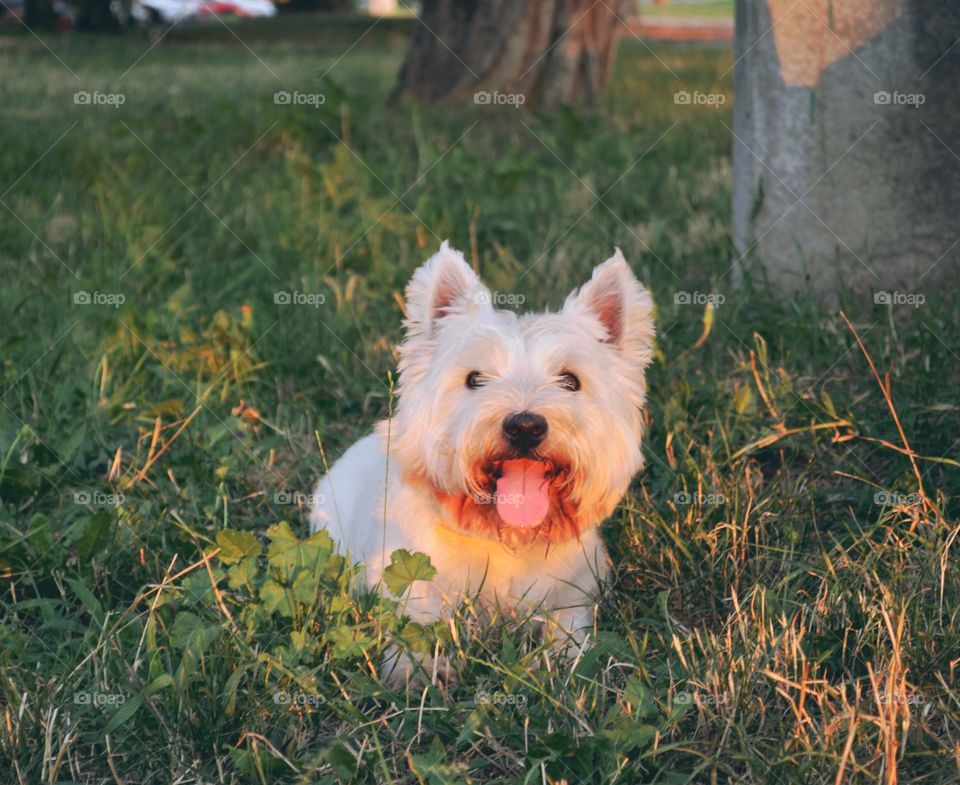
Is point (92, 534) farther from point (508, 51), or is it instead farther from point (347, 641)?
point (508, 51)

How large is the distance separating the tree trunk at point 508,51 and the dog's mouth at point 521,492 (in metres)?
6.90

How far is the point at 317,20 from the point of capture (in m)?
31.0

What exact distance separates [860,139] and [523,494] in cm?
273

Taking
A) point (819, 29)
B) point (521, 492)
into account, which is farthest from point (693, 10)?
point (521, 492)

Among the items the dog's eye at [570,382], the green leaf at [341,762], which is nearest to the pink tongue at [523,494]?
the dog's eye at [570,382]

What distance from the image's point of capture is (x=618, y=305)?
3.65 meters

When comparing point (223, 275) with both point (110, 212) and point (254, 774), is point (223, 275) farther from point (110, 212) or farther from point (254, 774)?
point (254, 774)

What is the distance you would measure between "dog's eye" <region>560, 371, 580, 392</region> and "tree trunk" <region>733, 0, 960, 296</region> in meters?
1.98

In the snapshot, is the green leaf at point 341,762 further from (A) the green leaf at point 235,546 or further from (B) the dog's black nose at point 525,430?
(B) the dog's black nose at point 525,430

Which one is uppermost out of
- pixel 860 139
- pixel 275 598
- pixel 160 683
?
pixel 860 139

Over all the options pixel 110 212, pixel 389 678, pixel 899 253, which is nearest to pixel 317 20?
pixel 110 212

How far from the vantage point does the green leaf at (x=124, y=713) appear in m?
2.95

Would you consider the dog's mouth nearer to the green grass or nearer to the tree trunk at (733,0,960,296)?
the tree trunk at (733,0,960,296)

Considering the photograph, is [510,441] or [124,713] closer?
[124,713]
